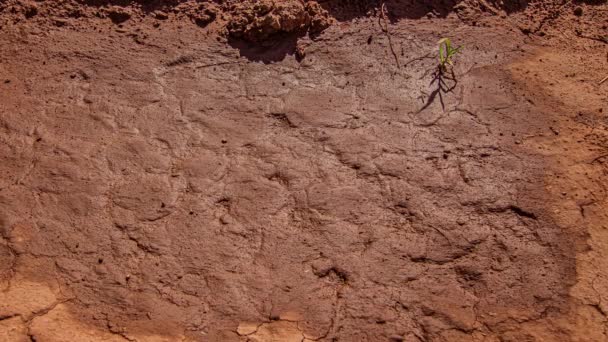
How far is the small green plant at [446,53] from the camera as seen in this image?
10.3ft

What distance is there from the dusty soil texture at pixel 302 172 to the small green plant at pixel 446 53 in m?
0.08

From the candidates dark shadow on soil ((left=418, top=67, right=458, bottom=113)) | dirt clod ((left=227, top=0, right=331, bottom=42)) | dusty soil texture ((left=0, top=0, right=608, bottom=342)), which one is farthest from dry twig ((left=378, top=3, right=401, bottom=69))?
dirt clod ((left=227, top=0, right=331, bottom=42))

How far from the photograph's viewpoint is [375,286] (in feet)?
7.54

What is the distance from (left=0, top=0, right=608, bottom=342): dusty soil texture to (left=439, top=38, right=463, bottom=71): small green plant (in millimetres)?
84

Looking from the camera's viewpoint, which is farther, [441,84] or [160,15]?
[160,15]

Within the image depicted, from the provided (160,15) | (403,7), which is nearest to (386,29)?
(403,7)

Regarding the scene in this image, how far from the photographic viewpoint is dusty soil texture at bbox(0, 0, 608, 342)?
2232mm

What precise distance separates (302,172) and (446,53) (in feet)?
4.06

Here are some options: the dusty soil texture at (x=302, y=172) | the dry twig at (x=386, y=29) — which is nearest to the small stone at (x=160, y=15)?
the dusty soil texture at (x=302, y=172)

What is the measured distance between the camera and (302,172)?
105 inches

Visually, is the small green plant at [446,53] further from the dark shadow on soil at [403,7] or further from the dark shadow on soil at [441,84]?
the dark shadow on soil at [403,7]

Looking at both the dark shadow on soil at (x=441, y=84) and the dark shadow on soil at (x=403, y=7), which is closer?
the dark shadow on soil at (x=441, y=84)

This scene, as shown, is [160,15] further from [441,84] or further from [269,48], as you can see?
[441,84]

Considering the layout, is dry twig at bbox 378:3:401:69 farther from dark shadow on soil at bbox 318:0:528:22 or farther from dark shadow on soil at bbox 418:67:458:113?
dark shadow on soil at bbox 418:67:458:113
